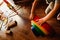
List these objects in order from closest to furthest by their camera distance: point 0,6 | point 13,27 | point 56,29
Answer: point 56,29 < point 13,27 < point 0,6

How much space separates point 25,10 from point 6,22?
363mm

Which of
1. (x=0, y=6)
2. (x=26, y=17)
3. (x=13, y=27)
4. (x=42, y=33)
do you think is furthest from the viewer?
(x=0, y=6)

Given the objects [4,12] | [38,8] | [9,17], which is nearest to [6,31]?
[9,17]

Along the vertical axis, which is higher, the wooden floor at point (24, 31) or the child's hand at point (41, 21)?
the child's hand at point (41, 21)

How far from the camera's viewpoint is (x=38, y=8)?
Result: 2.13m

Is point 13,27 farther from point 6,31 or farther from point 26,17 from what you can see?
point 26,17

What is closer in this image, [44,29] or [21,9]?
[44,29]

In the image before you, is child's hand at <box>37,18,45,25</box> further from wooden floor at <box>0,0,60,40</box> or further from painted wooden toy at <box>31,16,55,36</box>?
wooden floor at <box>0,0,60,40</box>

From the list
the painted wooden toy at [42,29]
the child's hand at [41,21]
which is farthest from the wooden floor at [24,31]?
the child's hand at [41,21]

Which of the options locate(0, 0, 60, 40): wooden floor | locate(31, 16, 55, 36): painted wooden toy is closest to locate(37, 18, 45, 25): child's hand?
locate(31, 16, 55, 36): painted wooden toy

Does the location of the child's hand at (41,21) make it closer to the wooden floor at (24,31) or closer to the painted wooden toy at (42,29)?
the painted wooden toy at (42,29)

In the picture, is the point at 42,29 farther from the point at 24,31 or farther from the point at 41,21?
the point at 24,31

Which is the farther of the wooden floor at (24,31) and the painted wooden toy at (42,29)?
the wooden floor at (24,31)

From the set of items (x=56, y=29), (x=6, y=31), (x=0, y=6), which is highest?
(x=0, y=6)
